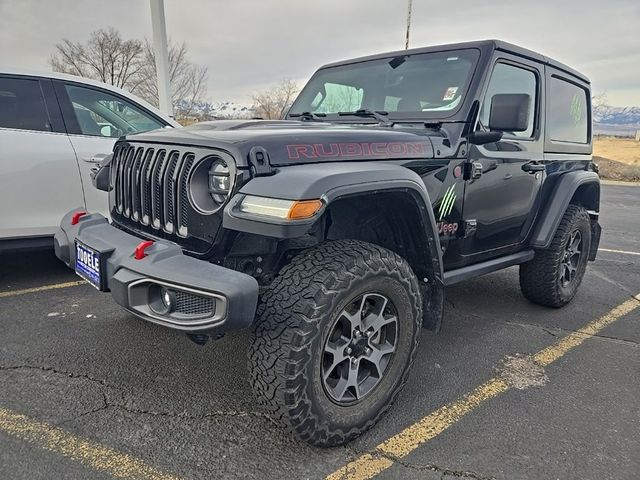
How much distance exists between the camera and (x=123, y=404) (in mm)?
2568

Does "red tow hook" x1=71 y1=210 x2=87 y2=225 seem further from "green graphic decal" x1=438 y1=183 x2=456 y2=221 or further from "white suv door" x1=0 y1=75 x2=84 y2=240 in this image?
"green graphic decal" x1=438 y1=183 x2=456 y2=221

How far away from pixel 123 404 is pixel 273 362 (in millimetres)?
1030

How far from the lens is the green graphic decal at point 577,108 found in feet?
14.3

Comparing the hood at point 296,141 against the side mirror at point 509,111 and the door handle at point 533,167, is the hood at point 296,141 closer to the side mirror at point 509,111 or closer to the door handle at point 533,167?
the side mirror at point 509,111

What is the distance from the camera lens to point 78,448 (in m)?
2.21

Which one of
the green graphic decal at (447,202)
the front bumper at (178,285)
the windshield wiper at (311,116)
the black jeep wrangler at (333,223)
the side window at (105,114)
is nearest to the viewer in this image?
the front bumper at (178,285)

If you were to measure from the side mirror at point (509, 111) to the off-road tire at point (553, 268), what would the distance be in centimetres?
144

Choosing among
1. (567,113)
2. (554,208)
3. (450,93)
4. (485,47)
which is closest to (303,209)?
(450,93)

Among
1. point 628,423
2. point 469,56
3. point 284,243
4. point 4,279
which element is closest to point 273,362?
point 284,243

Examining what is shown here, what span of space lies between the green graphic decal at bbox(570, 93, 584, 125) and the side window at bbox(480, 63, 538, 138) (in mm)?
847

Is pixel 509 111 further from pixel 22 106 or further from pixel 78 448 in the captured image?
pixel 22 106

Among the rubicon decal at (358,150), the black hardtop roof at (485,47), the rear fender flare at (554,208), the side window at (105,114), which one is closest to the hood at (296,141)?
the rubicon decal at (358,150)

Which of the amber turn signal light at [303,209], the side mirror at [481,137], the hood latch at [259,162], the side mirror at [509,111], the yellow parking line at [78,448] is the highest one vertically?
the side mirror at [509,111]

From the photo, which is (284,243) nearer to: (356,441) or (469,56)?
(356,441)
